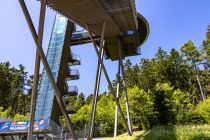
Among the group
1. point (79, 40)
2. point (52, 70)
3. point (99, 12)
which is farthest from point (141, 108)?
point (99, 12)

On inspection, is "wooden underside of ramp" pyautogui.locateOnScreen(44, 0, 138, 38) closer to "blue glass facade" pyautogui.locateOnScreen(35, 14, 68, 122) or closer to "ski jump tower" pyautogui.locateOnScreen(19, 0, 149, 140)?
"ski jump tower" pyautogui.locateOnScreen(19, 0, 149, 140)

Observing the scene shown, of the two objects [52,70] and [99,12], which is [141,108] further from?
[99,12]

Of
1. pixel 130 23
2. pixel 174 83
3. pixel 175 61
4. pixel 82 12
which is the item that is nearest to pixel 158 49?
pixel 175 61

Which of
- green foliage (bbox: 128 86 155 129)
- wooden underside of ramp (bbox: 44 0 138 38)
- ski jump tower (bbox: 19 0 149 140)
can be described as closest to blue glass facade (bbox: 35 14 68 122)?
ski jump tower (bbox: 19 0 149 140)

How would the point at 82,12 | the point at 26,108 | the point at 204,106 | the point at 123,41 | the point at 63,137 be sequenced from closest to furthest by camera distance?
the point at 82,12, the point at 123,41, the point at 63,137, the point at 204,106, the point at 26,108

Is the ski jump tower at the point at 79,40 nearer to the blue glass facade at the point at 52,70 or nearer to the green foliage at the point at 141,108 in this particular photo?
the blue glass facade at the point at 52,70

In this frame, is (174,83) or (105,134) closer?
(105,134)

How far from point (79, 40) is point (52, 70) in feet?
17.9

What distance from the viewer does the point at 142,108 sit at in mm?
28922

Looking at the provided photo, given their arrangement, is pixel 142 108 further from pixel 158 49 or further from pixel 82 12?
pixel 158 49

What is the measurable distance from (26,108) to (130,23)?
50.9 m

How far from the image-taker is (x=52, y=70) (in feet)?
117

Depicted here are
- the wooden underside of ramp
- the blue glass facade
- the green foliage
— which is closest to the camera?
the wooden underside of ramp

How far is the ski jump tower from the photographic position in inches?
423
